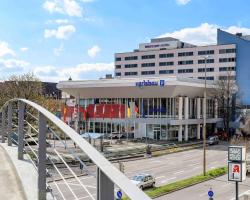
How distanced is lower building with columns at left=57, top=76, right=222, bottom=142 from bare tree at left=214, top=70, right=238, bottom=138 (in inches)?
212

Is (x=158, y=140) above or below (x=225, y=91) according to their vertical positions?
below

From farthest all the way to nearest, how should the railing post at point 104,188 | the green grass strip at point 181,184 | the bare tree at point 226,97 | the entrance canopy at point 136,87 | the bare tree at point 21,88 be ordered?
the bare tree at point 226,97, the entrance canopy at point 136,87, the bare tree at point 21,88, the green grass strip at point 181,184, the railing post at point 104,188

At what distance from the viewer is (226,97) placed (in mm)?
82562

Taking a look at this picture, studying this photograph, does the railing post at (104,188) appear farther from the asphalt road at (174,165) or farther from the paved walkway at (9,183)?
the asphalt road at (174,165)

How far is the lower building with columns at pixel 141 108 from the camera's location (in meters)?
→ 69.6

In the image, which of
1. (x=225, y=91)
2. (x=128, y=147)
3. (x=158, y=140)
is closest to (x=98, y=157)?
(x=128, y=147)

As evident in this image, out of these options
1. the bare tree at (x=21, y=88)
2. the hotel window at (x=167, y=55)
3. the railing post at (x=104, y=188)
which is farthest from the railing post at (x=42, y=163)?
the hotel window at (x=167, y=55)

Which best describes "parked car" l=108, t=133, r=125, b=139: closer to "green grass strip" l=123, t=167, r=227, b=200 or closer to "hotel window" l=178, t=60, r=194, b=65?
"green grass strip" l=123, t=167, r=227, b=200

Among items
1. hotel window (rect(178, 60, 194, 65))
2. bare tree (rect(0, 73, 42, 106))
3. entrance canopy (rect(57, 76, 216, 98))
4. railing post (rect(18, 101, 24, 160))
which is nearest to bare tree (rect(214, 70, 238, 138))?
entrance canopy (rect(57, 76, 216, 98))

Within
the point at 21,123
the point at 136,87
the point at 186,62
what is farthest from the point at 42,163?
the point at 186,62

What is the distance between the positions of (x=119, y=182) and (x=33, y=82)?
171ft

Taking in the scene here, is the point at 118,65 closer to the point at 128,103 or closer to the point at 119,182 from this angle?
the point at 128,103

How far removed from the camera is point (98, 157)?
2973 millimetres

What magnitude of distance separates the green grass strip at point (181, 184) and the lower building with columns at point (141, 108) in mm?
27139
